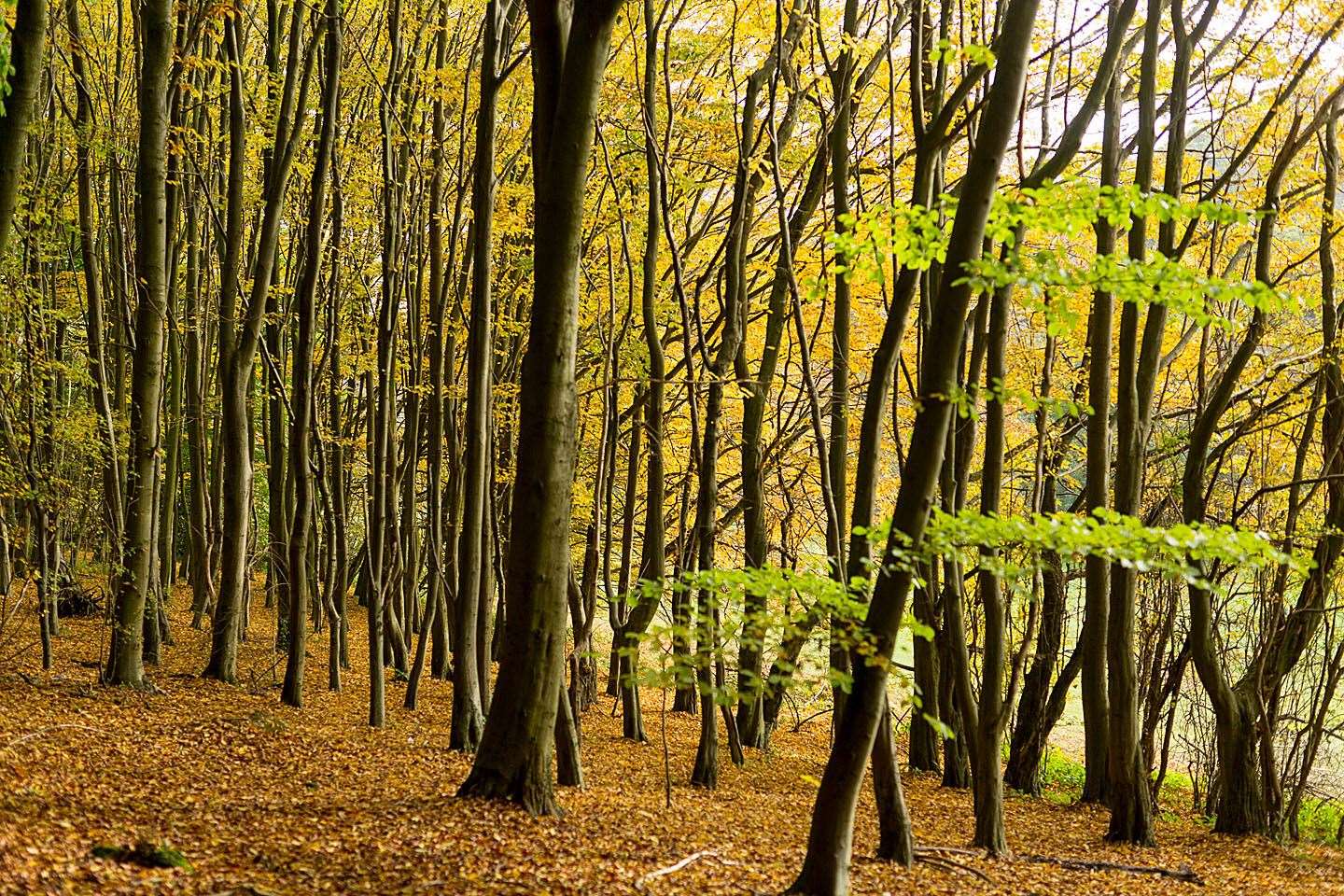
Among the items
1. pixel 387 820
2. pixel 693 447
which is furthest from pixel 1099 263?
pixel 693 447

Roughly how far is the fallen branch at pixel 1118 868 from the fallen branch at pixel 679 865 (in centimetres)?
305

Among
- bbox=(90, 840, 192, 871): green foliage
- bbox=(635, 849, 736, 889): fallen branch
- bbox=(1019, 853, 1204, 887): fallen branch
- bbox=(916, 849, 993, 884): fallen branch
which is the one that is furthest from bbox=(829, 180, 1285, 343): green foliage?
bbox=(1019, 853, 1204, 887): fallen branch

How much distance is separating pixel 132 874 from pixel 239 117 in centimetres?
808

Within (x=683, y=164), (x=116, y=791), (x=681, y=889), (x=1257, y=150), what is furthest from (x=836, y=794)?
(x=1257, y=150)

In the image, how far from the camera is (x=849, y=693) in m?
5.21

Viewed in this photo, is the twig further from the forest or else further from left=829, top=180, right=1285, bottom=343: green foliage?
left=829, top=180, right=1285, bottom=343: green foliage

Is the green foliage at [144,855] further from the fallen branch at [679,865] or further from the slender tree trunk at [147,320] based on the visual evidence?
the slender tree trunk at [147,320]

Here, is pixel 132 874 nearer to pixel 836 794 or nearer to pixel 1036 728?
pixel 836 794

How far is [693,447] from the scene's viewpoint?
11055 mm

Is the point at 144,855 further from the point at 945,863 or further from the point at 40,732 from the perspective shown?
the point at 945,863

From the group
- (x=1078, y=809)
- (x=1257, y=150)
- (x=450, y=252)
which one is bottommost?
(x=1078, y=809)

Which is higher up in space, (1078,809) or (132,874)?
(132,874)

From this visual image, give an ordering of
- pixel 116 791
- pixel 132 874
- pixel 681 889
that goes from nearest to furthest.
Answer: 1. pixel 132 874
2. pixel 681 889
3. pixel 116 791

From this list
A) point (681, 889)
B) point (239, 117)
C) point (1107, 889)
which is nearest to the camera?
point (681, 889)
